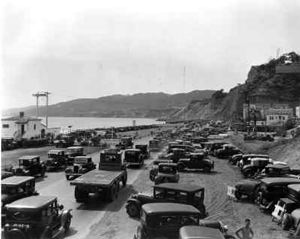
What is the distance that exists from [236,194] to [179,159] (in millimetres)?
14361

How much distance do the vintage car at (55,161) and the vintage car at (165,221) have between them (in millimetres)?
22128

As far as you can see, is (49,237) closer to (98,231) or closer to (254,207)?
(98,231)

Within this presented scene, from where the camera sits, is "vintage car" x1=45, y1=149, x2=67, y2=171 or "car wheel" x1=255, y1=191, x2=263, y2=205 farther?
"vintage car" x1=45, y1=149, x2=67, y2=171

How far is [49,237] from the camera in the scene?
14000 mm

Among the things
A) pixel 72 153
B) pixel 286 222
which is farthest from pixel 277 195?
pixel 72 153

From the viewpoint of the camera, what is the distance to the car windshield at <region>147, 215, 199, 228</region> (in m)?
12.4

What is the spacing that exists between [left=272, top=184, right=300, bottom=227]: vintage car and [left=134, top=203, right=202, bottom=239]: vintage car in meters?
5.97

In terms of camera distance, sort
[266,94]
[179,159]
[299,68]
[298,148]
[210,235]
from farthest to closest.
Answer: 1. [266,94]
2. [299,68]
3. [298,148]
4. [179,159]
5. [210,235]

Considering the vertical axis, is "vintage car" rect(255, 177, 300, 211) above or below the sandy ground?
above

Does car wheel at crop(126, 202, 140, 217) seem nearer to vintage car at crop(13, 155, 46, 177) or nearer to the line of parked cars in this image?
the line of parked cars

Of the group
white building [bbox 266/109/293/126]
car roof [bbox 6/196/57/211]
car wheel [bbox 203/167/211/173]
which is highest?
white building [bbox 266/109/293/126]

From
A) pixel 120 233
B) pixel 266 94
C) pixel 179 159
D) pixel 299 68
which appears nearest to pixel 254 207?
pixel 120 233

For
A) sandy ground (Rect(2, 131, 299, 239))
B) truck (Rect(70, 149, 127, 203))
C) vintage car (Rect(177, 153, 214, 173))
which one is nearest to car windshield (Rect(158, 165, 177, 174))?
sandy ground (Rect(2, 131, 299, 239))

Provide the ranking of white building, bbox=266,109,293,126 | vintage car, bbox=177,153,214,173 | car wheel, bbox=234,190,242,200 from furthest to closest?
white building, bbox=266,109,293,126
vintage car, bbox=177,153,214,173
car wheel, bbox=234,190,242,200
